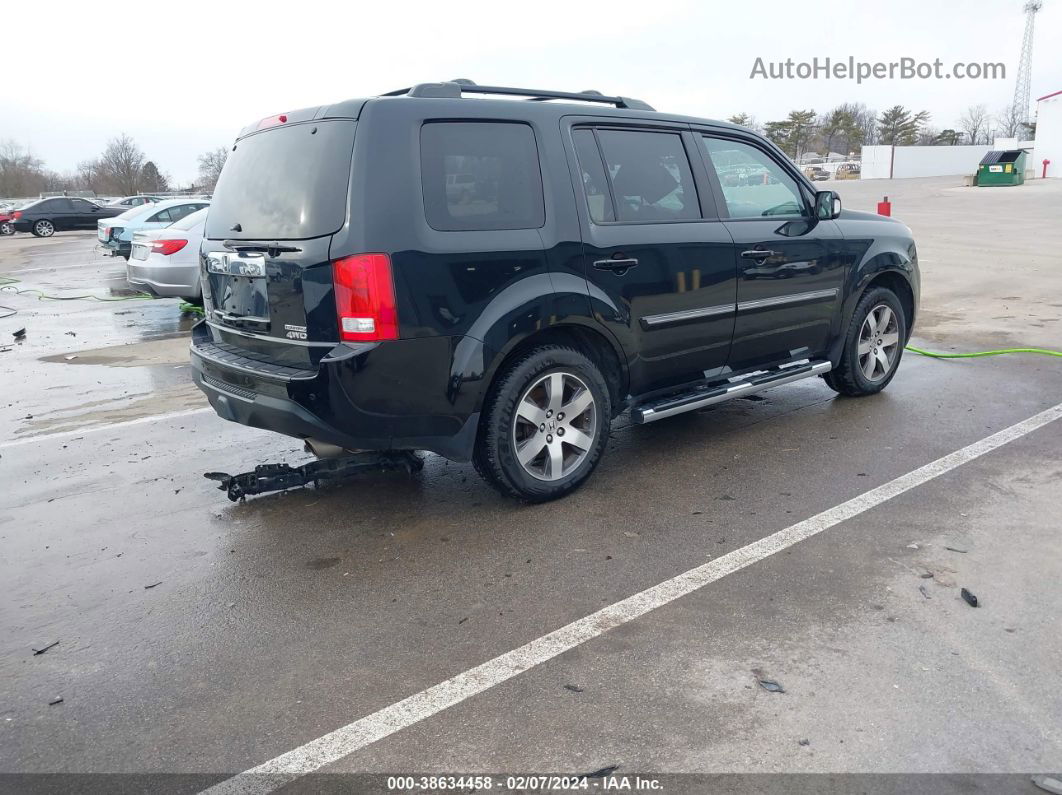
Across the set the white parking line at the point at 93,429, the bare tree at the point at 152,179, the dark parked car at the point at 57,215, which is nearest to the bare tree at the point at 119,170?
the bare tree at the point at 152,179

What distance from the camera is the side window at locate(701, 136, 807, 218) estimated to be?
17.2 feet

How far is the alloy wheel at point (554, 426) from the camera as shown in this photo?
14.5 ft

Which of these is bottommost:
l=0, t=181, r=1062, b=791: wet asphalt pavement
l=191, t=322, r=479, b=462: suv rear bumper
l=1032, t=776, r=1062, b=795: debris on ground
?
l=1032, t=776, r=1062, b=795: debris on ground

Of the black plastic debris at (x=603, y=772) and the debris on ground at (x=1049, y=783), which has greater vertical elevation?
the black plastic debris at (x=603, y=772)

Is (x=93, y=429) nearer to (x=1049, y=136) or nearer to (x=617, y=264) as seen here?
(x=617, y=264)

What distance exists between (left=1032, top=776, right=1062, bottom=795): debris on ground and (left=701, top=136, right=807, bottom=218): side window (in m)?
3.56

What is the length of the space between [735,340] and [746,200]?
2.93 ft

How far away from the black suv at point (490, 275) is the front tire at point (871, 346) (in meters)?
0.91

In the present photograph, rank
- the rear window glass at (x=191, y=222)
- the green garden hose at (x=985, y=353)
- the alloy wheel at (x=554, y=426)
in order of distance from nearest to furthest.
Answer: the alloy wheel at (x=554, y=426), the green garden hose at (x=985, y=353), the rear window glass at (x=191, y=222)

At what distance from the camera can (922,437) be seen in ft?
18.0

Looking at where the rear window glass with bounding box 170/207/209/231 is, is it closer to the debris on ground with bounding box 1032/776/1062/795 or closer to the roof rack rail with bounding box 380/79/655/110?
the roof rack rail with bounding box 380/79/655/110

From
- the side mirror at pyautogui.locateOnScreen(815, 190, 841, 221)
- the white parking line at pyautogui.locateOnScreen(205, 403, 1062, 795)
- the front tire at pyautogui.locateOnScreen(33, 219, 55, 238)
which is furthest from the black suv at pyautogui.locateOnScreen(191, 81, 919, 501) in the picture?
the front tire at pyautogui.locateOnScreen(33, 219, 55, 238)

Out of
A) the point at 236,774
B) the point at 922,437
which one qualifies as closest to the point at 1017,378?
the point at 922,437

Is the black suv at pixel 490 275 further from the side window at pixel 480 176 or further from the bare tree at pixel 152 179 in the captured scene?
the bare tree at pixel 152 179
